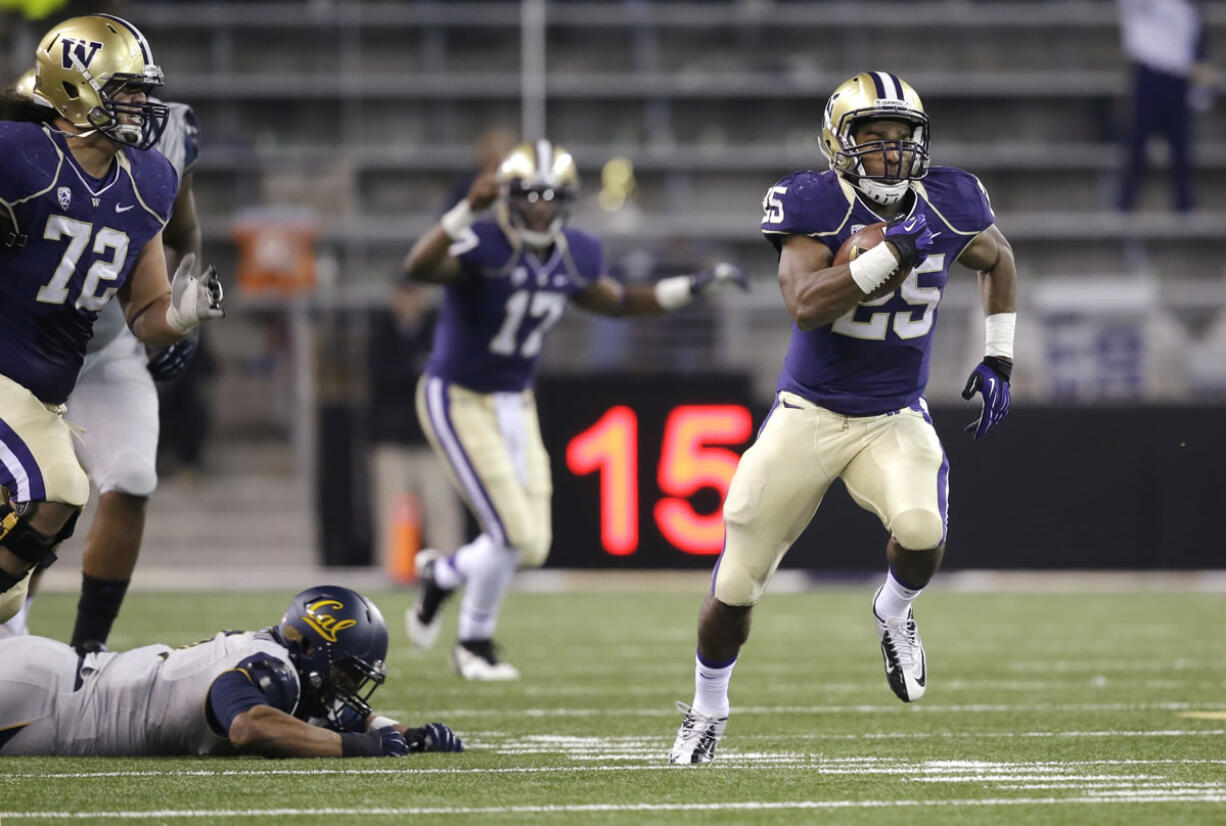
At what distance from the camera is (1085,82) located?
1675 centimetres

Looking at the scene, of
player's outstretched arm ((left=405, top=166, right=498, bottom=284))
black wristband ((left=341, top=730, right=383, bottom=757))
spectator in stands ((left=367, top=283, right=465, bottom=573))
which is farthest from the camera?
spectator in stands ((left=367, top=283, right=465, bottom=573))

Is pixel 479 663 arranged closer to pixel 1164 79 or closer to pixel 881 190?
pixel 881 190

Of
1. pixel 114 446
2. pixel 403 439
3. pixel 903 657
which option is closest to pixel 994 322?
pixel 903 657

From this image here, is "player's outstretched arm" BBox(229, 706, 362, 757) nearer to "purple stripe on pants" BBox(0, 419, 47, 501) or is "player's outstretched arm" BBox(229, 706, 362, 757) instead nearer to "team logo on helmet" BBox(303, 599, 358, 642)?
"team logo on helmet" BBox(303, 599, 358, 642)

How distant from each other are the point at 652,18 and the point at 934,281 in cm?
1275

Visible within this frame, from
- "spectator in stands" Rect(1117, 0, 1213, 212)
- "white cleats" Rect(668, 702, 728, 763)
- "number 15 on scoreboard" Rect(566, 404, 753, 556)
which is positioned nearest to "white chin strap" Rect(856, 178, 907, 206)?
"white cleats" Rect(668, 702, 728, 763)

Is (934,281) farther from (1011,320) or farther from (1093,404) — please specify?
(1093,404)

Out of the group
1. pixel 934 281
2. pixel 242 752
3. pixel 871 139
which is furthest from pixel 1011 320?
pixel 242 752

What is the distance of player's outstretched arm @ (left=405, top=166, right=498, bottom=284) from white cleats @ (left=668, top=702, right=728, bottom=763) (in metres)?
2.58

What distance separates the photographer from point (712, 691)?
4523mm

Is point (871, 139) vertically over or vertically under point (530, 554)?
over

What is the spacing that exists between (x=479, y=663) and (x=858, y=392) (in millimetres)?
2547

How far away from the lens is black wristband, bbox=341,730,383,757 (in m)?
4.39

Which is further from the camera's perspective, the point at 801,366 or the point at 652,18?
the point at 652,18
